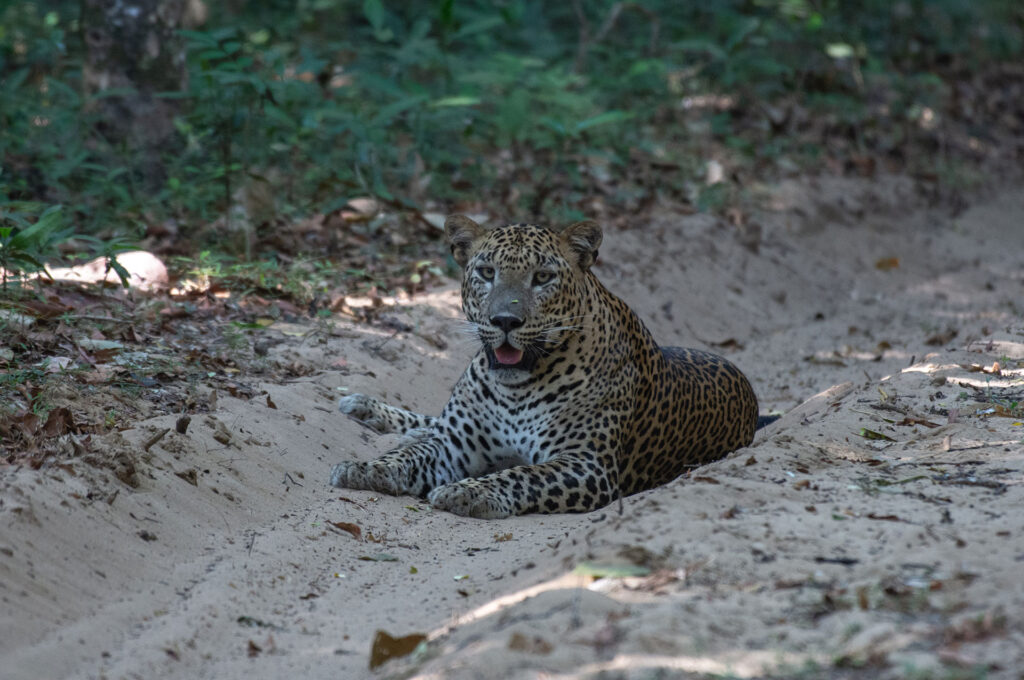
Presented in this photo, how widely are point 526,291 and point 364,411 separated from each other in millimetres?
1544

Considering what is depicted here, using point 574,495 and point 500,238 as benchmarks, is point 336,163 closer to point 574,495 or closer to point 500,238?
point 500,238

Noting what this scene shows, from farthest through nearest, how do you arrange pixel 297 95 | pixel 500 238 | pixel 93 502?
pixel 297 95
pixel 500 238
pixel 93 502

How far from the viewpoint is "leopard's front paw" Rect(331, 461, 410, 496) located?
5.80m

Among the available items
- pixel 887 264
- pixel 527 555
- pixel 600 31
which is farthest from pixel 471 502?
pixel 600 31

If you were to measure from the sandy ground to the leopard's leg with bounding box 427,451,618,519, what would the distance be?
9 centimetres

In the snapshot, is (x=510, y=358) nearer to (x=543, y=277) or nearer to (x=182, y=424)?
(x=543, y=277)

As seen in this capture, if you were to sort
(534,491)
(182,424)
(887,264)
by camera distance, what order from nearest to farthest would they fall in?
1. (182,424)
2. (534,491)
3. (887,264)

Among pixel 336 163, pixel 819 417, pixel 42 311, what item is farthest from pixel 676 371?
pixel 336 163

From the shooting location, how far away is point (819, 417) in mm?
6648

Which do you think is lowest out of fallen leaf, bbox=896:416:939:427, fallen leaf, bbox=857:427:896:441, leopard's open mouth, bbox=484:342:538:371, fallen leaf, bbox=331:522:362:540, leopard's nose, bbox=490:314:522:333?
fallen leaf, bbox=331:522:362:540

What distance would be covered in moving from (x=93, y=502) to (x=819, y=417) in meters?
4.18

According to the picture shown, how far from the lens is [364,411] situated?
691 centimetres

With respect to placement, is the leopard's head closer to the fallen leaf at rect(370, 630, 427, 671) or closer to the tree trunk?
the fallen leaf at rect(370, 630, 427, 671)

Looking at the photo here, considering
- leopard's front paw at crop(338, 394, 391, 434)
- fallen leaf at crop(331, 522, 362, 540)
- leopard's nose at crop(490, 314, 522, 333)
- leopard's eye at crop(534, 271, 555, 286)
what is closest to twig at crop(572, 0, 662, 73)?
leopard's front paw at crop(338, 394, 391, 434)
